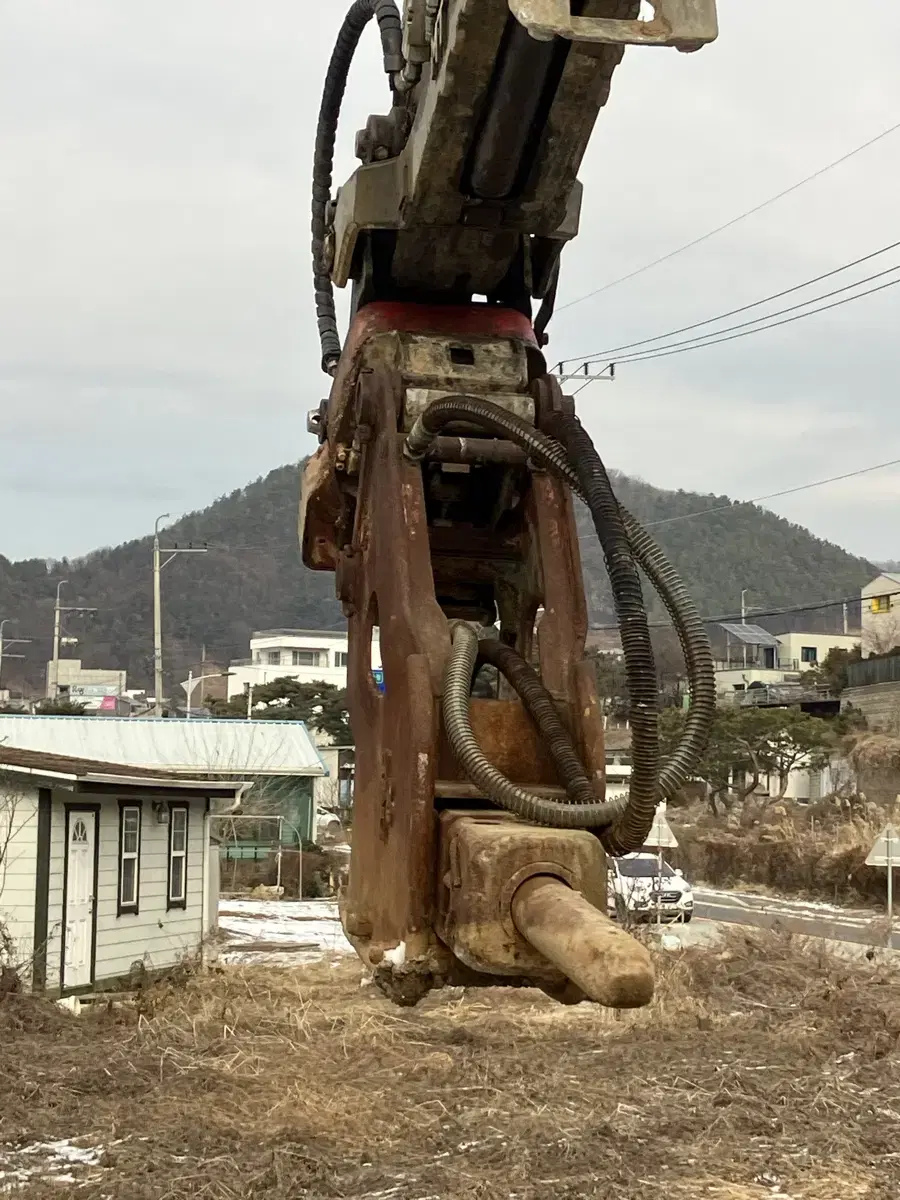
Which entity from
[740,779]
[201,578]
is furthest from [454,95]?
[201,578]

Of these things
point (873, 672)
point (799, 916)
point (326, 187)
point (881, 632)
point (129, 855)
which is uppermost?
point (881, 632)

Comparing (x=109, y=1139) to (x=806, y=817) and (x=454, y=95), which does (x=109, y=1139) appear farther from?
(x=806, y=817)

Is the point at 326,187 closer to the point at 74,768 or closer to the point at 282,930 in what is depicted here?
the point at 74,768

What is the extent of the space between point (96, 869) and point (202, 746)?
21.2m

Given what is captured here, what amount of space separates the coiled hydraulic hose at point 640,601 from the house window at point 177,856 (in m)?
15.9

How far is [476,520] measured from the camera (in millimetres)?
4613

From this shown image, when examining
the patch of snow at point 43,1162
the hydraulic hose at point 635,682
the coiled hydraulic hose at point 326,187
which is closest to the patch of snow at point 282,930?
the patch of snow at point 43,1162

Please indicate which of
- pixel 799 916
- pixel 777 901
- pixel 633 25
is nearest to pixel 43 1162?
pixel 633 25

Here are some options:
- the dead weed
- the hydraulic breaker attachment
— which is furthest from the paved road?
the hydraulic breaker attachment

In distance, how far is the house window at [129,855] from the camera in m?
17.6

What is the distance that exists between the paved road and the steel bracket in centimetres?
1796

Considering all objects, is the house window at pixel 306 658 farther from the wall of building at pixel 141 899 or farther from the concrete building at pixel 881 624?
the wall of building at pixel 141 899

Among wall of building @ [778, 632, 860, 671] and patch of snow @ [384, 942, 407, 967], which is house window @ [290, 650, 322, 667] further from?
patch of snow @ [384, 942, 407, 967]

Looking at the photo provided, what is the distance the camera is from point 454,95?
3580mm
